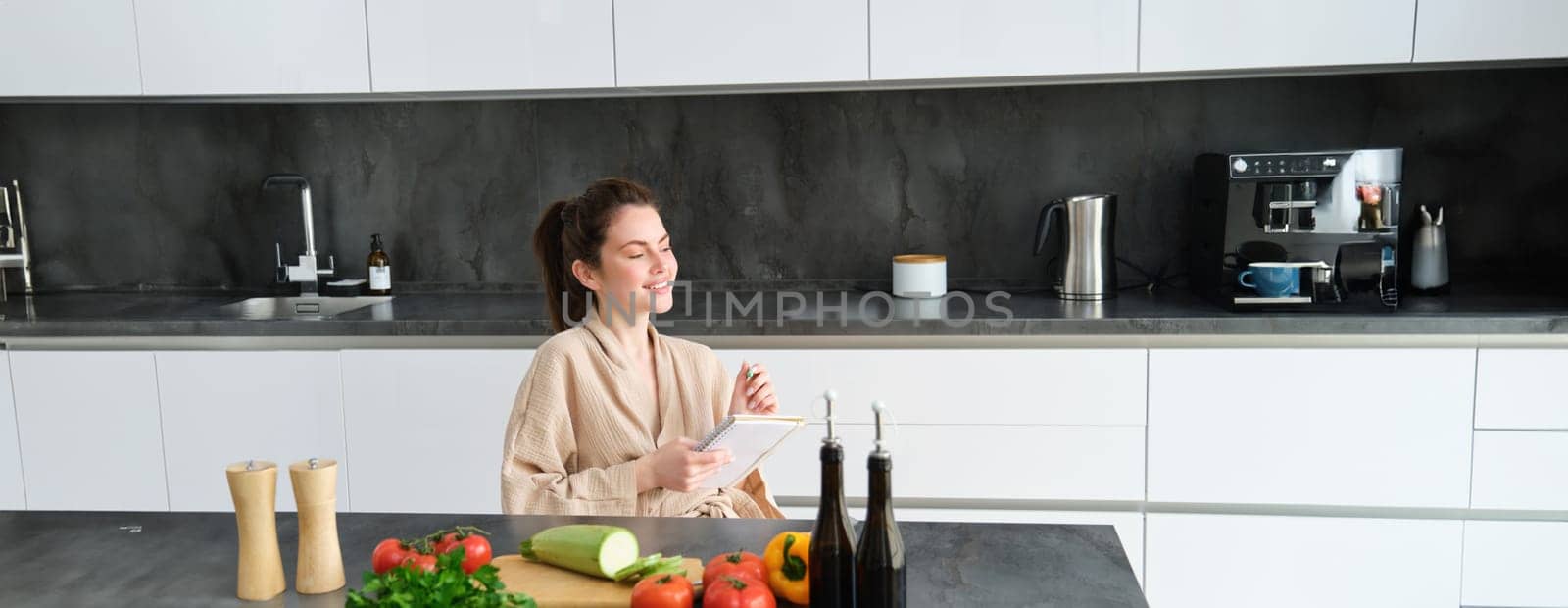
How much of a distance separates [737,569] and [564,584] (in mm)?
Result: 196

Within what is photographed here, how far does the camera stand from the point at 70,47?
9.54ft

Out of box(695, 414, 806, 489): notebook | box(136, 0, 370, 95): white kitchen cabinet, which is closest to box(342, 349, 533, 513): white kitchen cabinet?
box(136, 0, 370, 95): white kitchen cabinet

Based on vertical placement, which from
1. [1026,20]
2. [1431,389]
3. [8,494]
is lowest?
[8,494]

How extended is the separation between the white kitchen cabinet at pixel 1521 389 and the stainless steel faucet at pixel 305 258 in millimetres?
2906

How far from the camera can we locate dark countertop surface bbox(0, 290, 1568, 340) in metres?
2.45

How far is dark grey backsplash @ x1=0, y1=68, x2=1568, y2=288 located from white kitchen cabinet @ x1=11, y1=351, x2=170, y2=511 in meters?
0.66

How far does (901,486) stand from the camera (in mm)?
2631

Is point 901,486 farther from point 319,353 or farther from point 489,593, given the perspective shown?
point 489,593

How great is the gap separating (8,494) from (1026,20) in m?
2.74

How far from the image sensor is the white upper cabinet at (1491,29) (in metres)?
2.56

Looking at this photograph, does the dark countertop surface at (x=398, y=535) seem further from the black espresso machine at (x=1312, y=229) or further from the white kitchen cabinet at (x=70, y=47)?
the white kitchen cabinet at (x=70, y=47)

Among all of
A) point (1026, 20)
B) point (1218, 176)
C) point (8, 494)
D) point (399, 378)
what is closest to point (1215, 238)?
point (1218, 176)

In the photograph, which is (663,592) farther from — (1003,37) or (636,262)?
(1003,37)

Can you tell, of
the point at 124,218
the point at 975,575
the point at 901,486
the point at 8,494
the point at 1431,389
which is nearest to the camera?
the point at 975,575
